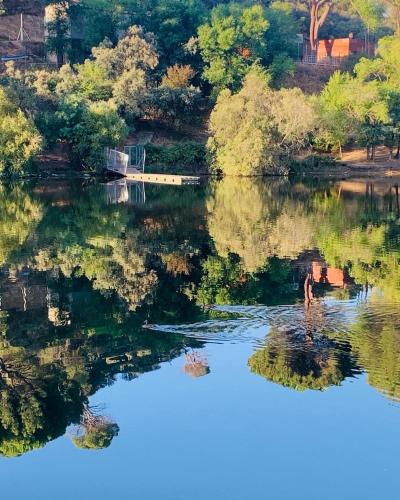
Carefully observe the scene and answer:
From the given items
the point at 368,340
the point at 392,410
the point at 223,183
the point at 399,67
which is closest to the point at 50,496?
the point at 392,410

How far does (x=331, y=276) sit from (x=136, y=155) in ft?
131

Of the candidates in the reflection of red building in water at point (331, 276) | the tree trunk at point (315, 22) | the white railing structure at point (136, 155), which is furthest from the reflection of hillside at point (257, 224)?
the tree trunk at point (315, 22)

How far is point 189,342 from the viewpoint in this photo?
1419cm

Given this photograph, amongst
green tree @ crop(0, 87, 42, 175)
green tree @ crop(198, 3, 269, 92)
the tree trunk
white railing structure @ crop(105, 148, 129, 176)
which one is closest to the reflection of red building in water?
green tree @ crop(0, 87, 42, 175)

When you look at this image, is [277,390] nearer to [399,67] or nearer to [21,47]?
[399,67]

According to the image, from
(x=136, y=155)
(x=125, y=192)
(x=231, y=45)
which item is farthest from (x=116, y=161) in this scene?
(x=231, y=45)

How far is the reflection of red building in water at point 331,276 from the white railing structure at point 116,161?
34.9m

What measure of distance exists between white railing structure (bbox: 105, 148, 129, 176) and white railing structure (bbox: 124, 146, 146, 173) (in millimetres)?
1790

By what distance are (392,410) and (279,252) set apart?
12.7 metres

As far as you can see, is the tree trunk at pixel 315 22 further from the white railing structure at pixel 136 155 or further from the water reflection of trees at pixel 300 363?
the water reflection of trees at pixel 300 363

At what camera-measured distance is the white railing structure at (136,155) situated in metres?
57.2

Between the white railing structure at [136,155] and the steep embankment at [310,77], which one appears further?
the steep embankment at [310,77]

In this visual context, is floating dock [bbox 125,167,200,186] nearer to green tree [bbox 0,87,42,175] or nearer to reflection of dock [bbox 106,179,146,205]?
reflection of dock [bbox 106,179,146,205]

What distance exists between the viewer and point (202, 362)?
43.0ft
